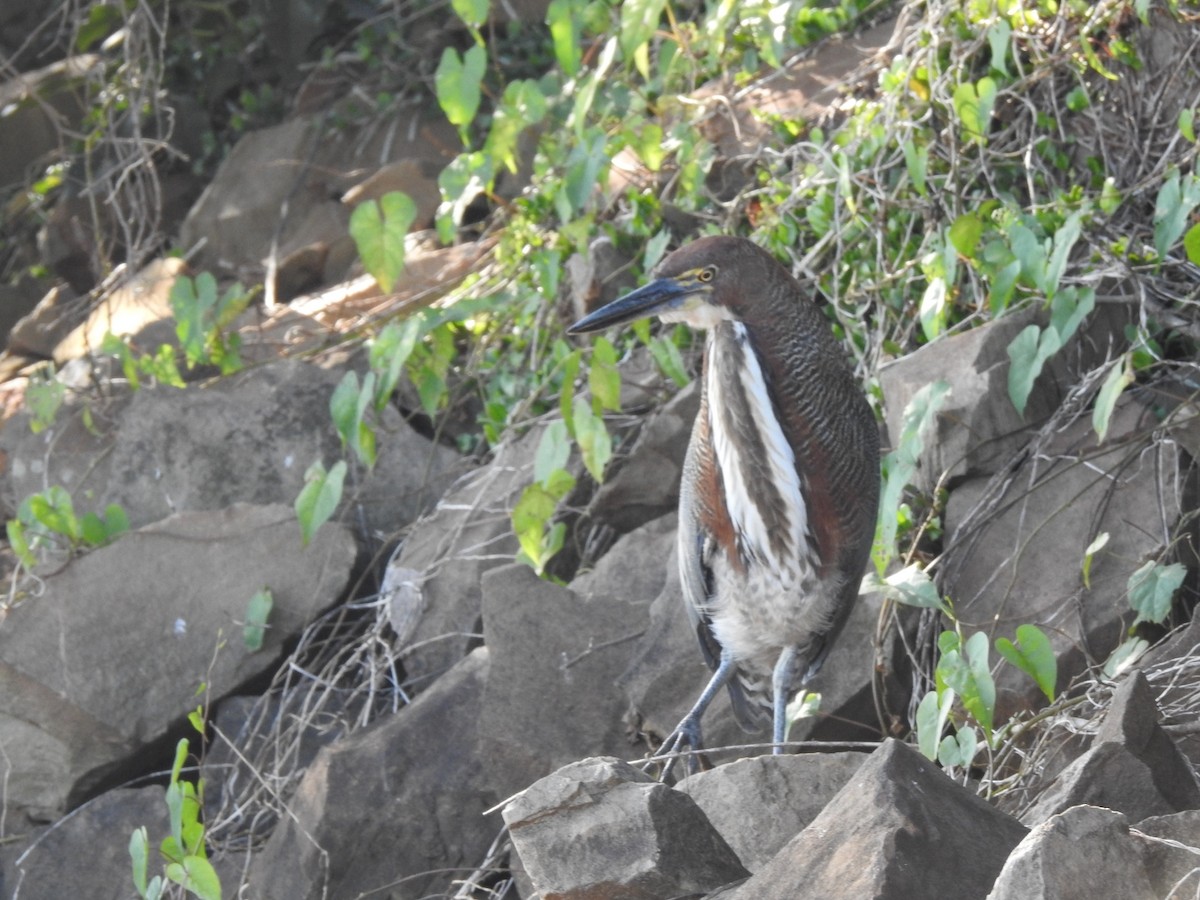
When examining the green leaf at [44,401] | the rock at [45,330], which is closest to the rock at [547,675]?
the green leaf at [44,401]

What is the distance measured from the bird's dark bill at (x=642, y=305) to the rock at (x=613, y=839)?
1.09 m

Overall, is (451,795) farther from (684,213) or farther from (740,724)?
(684,213)

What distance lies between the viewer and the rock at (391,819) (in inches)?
140

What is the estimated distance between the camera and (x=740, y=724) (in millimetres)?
3580

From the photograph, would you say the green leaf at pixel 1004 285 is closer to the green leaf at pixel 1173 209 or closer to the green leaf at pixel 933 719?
the green leaf at pixel 1173 209

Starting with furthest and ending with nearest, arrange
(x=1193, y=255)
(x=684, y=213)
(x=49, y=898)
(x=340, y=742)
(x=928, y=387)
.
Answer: (x=684, y=213) < (x=49, y=898) < (x=340, y=742) < (x=928, y=387) < (x=1193, y=255)

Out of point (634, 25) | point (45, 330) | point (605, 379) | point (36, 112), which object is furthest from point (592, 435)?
point (36, 112)

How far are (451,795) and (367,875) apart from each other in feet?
0.89

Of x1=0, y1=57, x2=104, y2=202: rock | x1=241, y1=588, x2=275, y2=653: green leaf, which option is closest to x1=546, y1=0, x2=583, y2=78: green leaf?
x1=241, y1=588, x2=275, y2=653: green leaf

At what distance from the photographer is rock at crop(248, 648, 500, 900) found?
3553 mm

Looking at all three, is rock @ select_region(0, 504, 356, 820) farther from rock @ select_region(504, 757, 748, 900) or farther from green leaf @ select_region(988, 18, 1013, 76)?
green leaf @ select_region(988, 18, 1013, 76)

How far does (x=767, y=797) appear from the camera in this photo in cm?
270

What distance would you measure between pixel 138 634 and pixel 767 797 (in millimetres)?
2368

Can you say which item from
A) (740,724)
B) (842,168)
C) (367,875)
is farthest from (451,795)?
(842,168)
